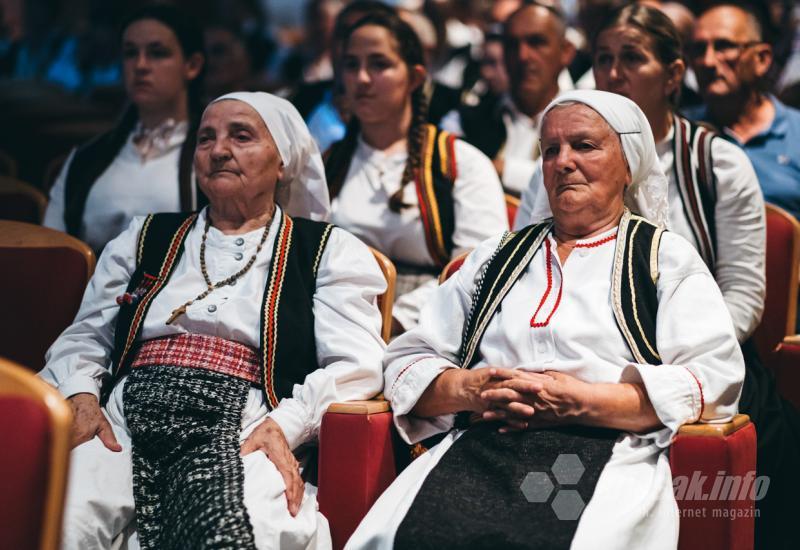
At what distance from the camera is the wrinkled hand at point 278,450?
8.81 feet

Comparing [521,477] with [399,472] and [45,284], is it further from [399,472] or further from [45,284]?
[45,284]

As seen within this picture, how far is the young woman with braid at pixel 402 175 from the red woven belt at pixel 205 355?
2.91 feet

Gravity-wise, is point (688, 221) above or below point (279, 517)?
above

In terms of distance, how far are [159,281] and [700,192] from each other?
1595mm

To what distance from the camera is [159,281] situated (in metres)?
3.08

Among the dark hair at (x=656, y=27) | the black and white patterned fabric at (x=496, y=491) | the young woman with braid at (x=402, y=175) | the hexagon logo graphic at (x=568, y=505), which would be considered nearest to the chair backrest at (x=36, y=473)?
the black and white patterned fabric at (x=496, y=491)

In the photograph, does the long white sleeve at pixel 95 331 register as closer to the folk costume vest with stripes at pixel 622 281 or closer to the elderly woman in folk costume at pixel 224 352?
the elderly woman in folk costume at pixel 224 352

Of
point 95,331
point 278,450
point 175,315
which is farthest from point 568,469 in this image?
point 95,331

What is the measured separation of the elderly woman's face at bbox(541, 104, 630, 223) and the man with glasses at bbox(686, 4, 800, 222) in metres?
1.49

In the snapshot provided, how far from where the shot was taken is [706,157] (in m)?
3.38

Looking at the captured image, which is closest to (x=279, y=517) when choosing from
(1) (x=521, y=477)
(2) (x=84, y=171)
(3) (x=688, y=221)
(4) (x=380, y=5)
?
(1) (x=521, y=477)

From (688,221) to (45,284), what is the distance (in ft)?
6.26

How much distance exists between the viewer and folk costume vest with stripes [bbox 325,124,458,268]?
3.83 metres

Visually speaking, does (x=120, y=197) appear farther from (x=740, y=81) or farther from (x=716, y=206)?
(x=740, y=81)
